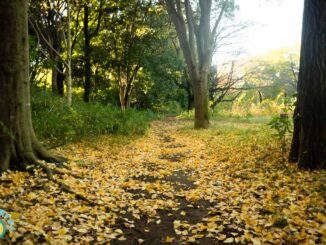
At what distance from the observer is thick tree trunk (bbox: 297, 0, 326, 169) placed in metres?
5.05

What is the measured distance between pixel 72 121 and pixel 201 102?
6106mm

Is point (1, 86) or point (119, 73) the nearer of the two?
point (1, 86)

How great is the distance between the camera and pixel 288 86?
28000mm

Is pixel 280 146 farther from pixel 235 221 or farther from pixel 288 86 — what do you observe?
pixel 288 86

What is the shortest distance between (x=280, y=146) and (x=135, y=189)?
3.69m

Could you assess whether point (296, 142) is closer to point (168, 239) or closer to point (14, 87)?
point (168, 239)

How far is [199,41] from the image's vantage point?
12781 mm

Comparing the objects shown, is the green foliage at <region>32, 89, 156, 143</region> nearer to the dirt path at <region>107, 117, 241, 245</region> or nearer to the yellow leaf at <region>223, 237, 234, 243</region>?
the dirt path at <region>107, 117, 241, 245</region>

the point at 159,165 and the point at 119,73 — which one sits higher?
the point at 119,73

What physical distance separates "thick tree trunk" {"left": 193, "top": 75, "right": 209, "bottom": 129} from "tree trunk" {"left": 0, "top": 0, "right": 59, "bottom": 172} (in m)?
8.93

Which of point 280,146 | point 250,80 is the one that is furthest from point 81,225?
point 250,80

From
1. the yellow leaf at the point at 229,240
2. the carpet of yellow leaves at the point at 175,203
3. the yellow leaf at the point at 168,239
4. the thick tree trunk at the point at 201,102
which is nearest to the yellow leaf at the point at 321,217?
the carpet of yellow leaves at the point at 175,203

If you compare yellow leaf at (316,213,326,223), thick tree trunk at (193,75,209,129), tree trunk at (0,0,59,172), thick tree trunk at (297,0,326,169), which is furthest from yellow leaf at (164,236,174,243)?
thick tree trunk at (193,75,209,129)

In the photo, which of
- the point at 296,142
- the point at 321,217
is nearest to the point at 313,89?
the point at 296,142
